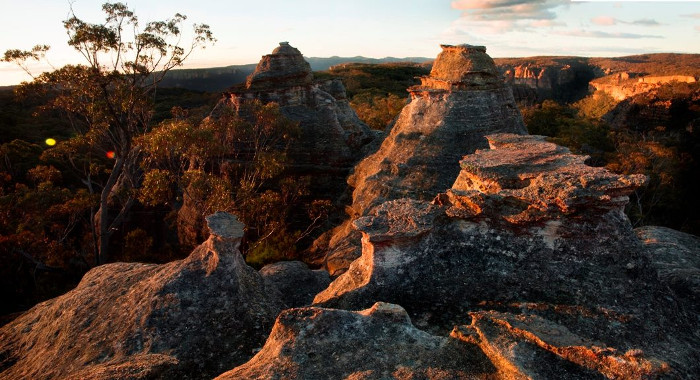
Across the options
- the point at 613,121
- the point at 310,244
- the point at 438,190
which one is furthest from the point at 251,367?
the point at 613,121

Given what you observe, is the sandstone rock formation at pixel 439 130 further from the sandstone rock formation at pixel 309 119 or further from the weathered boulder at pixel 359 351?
the weathered boulder at pixel 359 351

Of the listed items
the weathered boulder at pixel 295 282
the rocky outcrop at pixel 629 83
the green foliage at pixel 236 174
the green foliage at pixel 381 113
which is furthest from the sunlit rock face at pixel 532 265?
the rocky outcrop at pixel 629 83

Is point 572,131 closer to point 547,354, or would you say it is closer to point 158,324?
point 547,354

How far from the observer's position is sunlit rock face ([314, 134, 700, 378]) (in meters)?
7.05

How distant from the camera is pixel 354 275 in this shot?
337 inches

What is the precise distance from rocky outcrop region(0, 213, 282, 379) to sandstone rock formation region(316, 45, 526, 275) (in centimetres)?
774

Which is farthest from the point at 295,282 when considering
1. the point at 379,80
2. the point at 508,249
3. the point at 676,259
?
the point at 379,80

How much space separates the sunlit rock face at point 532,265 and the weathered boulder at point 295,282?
2633 millimetres

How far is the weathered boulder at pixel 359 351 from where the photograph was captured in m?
5.76

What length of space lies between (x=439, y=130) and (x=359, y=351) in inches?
557

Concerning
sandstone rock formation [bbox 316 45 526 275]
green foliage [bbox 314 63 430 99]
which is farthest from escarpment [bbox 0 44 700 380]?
green foliage [bbox 314 63 430 99]

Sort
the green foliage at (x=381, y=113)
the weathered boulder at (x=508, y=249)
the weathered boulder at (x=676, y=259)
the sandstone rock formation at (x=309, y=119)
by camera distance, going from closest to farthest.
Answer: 1. the weathered boulder at (x=508, y=249)
2. the weathered boulder at (x=676, y=259)
3. the sandstone rock formation at (x=309, y=119)
4. the green foliage at (x=381, y=113)

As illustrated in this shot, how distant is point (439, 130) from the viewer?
19.0 metres

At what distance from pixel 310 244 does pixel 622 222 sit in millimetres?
16318
